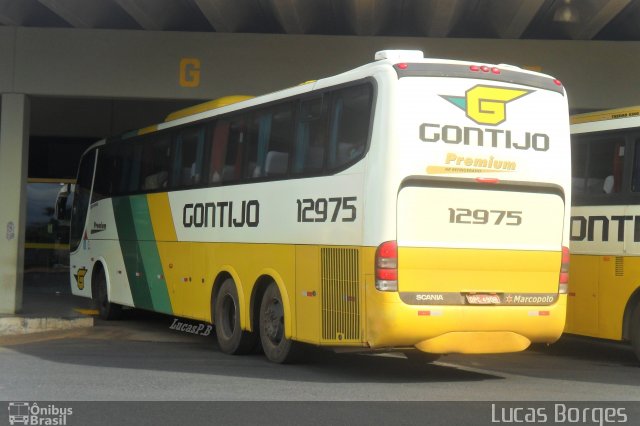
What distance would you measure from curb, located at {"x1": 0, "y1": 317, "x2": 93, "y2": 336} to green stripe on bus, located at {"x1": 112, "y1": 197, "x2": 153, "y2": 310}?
1.05 m

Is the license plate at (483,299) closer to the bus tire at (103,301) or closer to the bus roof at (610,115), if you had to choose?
the bus roof at (610,115)

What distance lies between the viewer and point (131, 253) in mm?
16906

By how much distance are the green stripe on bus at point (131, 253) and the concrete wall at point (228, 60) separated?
79.0 inches

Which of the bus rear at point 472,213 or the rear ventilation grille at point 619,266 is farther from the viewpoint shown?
the rear ventilation grille at point 619,266

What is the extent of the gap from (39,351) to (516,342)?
658 cm

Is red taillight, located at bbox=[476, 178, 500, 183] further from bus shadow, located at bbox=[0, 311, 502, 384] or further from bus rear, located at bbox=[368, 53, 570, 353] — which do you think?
bus shadow, located at bbox=[0, 311, 502, 384]

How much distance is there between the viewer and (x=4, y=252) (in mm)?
16734

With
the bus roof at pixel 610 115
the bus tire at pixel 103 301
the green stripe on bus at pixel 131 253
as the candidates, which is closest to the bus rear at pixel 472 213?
the bus roof at pixel 610 115

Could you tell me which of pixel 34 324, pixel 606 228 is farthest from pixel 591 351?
pixel 34 324

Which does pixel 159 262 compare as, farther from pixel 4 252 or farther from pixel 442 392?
pixel 442 392

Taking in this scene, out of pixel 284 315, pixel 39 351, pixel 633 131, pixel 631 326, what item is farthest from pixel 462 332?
pixel 39 351

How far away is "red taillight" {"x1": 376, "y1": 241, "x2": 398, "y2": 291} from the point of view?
10109 millimetres

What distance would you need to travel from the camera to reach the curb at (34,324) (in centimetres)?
1584

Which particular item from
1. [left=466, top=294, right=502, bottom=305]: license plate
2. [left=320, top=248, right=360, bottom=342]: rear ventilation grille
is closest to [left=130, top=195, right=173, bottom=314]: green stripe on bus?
[left=320, top=248, right=360, bottom=342]: rear ventilation grille
